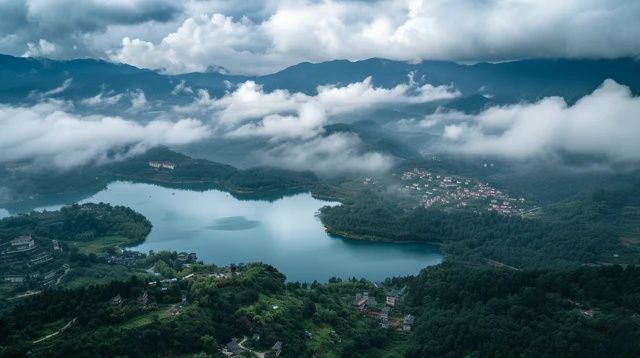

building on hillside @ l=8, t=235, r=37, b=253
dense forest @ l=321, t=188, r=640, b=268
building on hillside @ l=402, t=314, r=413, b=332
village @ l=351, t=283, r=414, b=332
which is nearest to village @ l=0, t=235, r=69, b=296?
building on hillside @ l=8, t=235, r=37, b=253

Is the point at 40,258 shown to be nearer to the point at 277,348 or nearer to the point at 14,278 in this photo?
the point at 14,278

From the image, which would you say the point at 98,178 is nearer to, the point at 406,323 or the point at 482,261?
the point at 482,261

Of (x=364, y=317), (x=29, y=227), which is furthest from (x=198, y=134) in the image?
(x=364, y=317)

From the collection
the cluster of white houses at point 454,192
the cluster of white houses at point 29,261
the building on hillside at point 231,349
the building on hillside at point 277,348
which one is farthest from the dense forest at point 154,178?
the building on hillside at point 231,349

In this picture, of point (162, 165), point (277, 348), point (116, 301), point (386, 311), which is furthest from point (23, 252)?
point (162, 165)

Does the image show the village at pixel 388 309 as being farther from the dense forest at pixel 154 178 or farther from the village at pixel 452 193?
the dense forest at pixel 154 178

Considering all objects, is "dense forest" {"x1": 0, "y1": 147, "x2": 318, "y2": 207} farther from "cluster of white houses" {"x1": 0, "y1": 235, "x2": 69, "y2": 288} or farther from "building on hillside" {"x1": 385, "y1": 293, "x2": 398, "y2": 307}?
"building on hillside" {"x1": 385, "y1": 293, "x2": 398, "y2": 307}
